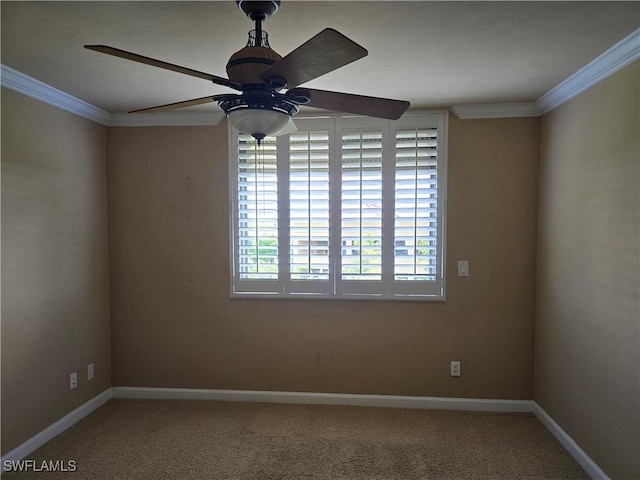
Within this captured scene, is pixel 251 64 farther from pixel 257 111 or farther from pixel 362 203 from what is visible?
pixel 362 203

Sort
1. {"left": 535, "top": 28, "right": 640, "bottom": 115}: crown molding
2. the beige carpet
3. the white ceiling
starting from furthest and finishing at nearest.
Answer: the beige carpet → {"left": 535, "top": 28, "right": 640, "bottom": 115}: crown molding → the white ceiling

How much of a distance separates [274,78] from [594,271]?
7.00 ft

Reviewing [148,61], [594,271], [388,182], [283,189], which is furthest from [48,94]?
[594,271]

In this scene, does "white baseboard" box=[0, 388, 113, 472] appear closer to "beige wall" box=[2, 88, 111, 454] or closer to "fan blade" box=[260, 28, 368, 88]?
"beige wall" box=[2, 88, 111, 454]

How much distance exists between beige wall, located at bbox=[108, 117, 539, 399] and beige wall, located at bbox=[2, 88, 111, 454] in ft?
0.66

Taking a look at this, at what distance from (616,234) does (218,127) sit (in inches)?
111

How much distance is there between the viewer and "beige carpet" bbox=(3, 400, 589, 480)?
239cm

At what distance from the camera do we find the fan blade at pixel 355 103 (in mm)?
1520

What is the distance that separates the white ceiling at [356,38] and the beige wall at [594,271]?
359 millimetres

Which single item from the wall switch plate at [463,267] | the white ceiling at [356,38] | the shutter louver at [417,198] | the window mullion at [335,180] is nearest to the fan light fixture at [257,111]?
the white ceiling at [356,38]

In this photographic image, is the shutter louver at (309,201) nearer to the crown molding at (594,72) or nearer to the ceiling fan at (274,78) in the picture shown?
the ceiling fan at (274,78)

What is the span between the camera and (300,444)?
8.79 ft

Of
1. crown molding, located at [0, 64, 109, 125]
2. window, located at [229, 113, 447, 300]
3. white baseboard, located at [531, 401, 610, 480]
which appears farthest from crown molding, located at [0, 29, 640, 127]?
white baseboard, located at [531, 401, 610, 480]

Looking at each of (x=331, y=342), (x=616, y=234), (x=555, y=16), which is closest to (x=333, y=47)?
(x=555, y=16)
